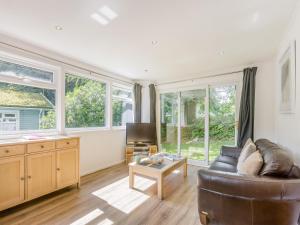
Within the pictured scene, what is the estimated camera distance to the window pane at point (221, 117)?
12.7ft

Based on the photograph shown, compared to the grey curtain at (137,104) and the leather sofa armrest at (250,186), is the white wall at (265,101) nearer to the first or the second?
the leather sofa armrest at (250,186)

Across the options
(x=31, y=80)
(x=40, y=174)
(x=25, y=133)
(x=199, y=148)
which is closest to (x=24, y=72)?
(x=31, y=80)

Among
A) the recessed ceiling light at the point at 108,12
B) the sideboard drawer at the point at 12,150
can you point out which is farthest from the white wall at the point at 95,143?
the recessed ceiling light at the point at 108,12

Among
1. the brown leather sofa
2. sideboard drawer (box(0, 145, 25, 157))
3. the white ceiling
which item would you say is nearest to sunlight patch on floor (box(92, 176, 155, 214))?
the brown leather sofa

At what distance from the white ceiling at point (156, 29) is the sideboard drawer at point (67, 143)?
5.12 feet

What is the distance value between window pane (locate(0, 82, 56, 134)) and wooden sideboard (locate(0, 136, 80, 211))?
0.42 meters

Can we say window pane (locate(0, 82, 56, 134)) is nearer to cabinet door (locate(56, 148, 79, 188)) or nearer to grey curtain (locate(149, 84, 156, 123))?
cabinet door (locate(56, 148, 79, 188))

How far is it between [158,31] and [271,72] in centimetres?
261

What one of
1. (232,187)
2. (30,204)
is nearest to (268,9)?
(232,187)

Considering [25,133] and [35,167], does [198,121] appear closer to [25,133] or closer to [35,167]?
[35,167]

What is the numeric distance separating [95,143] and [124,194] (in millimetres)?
1533

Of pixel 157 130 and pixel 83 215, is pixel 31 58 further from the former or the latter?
pixel 157 130

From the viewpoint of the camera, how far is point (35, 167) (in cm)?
235

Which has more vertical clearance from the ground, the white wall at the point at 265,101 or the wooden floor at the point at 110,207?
the white wall at the point at 265,101
